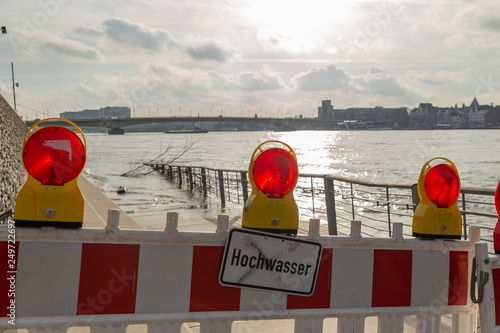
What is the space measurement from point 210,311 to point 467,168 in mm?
54026

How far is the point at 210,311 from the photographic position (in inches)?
93.1

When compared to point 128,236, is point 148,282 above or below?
below

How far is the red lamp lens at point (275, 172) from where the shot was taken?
→ 2480mm

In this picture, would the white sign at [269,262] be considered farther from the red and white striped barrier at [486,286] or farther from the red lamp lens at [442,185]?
the red and white striped barrier at [486,286]

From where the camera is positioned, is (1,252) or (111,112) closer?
(1,252)

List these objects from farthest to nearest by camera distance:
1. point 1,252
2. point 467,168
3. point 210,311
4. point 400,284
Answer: point 467,168
point 400,284
point 210,311
point 1,252

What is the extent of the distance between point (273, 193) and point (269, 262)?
1.11 ft

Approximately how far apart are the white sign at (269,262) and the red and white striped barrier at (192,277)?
0.04 metres

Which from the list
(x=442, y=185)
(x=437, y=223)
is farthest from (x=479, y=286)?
(x=442, y=185)

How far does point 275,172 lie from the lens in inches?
97.7

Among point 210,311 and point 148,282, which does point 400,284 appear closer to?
point 210,311

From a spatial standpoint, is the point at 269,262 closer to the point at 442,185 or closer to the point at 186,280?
the point at 186,280

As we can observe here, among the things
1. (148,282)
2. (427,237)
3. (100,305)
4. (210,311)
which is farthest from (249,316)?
(427,237)

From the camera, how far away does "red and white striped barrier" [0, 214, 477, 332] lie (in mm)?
2129
